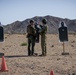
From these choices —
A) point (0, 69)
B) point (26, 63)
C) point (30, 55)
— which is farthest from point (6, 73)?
point (30, 55)

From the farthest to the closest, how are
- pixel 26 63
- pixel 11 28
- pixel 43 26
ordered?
pixel 11 28
pixel 43 26
pixel 26 63

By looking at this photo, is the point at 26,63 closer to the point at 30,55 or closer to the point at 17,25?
the point at 30,55

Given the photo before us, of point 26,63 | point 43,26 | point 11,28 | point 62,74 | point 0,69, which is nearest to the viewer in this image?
point 62,74

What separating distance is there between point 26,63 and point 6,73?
194 cm

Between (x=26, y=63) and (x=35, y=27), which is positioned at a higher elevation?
(x=35, y=27)

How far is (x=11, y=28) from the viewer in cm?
15238

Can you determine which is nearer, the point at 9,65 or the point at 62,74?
the point at 62,74

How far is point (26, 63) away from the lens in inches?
592

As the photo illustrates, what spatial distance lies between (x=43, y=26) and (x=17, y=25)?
138569mm

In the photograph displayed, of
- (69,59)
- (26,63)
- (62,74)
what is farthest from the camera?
(69,59)

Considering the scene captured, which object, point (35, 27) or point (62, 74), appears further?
point (35, 27)

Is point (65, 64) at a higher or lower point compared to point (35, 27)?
lower

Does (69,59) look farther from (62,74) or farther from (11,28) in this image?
(11,28)

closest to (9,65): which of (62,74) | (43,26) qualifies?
(62,74)
